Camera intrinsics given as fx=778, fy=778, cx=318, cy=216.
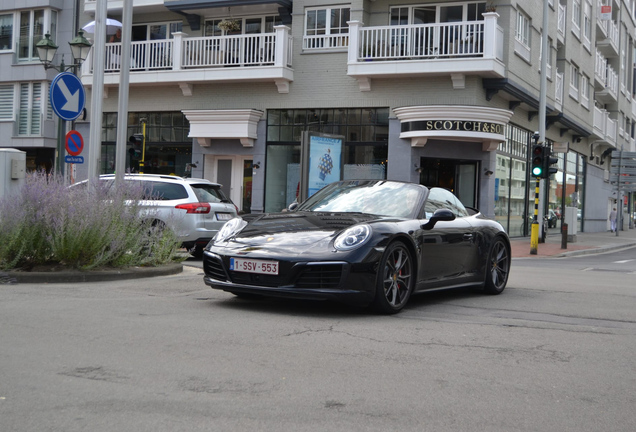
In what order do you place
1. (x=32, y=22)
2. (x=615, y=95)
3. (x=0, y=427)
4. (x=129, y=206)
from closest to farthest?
(x=0, y=427) < (x=129, y=206) < (x=32, y=22) < (x=615, y=95)

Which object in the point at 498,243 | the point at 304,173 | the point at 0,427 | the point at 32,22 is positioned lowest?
the point at 0,427

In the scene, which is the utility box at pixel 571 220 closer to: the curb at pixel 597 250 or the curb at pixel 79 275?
the curb at pixel 597 250

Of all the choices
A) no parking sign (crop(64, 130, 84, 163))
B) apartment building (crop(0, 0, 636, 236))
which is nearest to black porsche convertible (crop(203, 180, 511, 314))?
no parking sign (crop(64, 130, 84, 163))

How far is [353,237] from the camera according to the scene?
282 inches

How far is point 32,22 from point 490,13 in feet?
56.8

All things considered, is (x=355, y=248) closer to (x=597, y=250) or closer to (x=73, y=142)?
(x=73, y=142)

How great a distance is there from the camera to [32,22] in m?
29.4

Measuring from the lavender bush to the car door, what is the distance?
4089mm

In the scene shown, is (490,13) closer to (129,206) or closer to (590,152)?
(129,206)

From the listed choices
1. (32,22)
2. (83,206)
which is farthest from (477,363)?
(32,22)

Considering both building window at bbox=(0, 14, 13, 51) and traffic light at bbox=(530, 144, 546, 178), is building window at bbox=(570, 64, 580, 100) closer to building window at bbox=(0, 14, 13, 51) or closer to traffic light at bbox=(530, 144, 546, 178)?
traffic light at bbox=(530, 144, 546, 178)

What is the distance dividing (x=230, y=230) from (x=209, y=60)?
18704mm

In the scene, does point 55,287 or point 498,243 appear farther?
point 498,243

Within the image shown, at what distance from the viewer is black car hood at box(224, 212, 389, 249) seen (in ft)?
23.8
